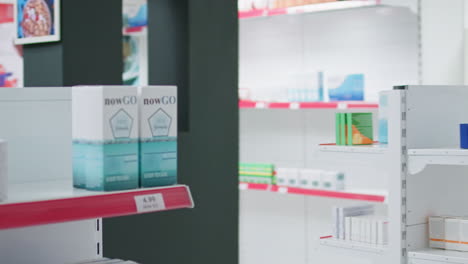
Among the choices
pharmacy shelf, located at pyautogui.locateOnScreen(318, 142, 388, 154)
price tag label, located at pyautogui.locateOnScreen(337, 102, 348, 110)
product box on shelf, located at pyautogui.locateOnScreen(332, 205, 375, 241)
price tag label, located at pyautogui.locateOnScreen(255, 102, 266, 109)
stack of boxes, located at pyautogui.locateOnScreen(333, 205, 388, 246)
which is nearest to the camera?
pharmacy shelf, located at pyautogui.locateOnScreen(318, 142, 388, 154)

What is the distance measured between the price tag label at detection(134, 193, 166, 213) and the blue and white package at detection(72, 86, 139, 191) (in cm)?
7

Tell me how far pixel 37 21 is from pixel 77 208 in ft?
7.83

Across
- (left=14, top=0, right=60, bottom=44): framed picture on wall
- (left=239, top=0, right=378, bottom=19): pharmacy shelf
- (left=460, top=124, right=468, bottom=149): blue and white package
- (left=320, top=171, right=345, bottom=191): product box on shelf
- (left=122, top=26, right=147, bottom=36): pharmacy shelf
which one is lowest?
(left=320, top=171, right=345, bottom=191): product box on shelf

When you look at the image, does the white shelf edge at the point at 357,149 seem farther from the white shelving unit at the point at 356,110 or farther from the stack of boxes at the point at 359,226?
the stack of boxes at the point at 359,226

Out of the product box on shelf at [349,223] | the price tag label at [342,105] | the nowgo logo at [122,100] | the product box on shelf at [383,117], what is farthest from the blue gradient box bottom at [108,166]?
the price tag label at [342,105]

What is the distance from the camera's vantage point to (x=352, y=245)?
3.88 m

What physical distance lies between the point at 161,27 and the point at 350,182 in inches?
87.7

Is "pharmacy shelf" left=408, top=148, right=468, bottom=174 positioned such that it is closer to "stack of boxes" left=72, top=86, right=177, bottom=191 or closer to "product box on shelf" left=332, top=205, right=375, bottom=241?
"product box on shelf" left=332, top=205, right=375, bottom=241

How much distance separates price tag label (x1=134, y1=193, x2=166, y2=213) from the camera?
1.88 m

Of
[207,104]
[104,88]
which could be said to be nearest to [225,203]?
[207,104]

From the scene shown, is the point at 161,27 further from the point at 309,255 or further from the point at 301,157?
the point at 309,255

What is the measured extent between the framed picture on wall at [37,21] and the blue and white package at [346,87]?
2.44m

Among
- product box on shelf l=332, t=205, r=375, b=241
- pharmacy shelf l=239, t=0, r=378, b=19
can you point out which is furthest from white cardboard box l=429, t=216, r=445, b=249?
pharmacy shelf l=239, t=0, r=378, b=19

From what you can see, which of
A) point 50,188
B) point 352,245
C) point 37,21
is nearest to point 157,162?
point 50,188
